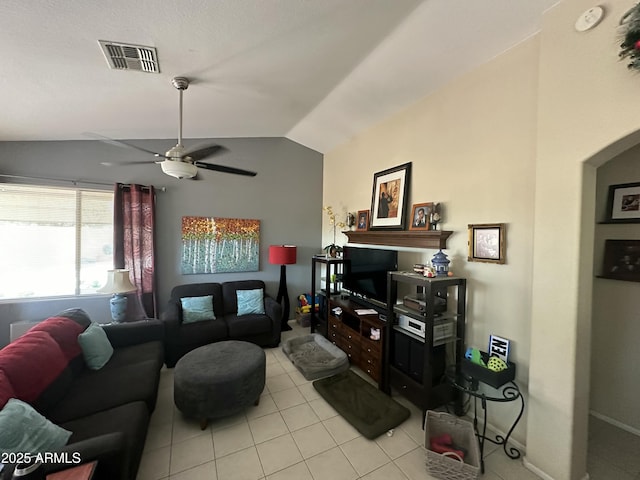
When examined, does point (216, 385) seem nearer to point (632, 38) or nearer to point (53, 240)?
point (53, 240)

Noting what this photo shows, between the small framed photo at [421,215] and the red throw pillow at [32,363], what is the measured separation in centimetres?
320

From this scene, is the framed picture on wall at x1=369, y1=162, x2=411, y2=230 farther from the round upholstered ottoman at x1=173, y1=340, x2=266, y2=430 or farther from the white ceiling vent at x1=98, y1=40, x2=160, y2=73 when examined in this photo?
the white ceiling vent at x1=98, y1=40, x2=160, y2=73

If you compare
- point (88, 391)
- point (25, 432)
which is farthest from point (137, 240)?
point (25, 432)

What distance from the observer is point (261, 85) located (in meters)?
2.56

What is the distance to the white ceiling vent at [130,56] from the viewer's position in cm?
174

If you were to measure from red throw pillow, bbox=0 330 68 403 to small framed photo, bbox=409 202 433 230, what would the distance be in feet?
10.5

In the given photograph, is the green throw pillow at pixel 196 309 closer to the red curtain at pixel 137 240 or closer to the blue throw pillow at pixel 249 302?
the blue throw pillow at pixel 249 302

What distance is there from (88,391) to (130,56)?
2476 mm

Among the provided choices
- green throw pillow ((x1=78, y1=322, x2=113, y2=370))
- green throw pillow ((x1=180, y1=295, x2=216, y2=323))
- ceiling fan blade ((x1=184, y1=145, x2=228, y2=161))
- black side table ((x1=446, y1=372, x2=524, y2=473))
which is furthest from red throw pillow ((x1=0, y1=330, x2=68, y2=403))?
black side table ((x1=446, y1=372, x2=524, y2=473))

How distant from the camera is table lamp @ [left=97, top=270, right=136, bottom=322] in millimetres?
2850

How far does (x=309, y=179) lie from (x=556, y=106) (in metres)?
3.51

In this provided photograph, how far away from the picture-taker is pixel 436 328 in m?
2.19

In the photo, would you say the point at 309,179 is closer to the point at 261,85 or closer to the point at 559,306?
the point at 261,85

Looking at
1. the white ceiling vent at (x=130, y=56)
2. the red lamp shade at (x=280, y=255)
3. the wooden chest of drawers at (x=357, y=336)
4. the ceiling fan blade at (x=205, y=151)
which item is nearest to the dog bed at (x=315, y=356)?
the wooden chest of drawers at (x=357, y=336)
